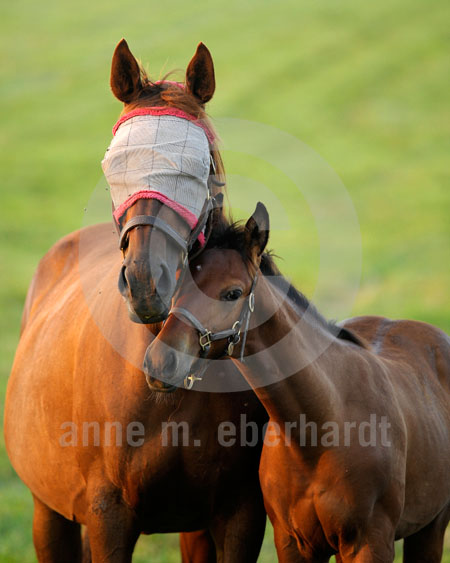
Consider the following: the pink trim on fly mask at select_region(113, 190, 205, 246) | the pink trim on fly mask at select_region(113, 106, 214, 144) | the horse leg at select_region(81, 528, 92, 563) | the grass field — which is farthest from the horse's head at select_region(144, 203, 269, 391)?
the grass field

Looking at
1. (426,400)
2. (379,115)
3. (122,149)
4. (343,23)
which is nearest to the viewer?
(122,149)

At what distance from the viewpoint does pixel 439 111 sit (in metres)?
24.2

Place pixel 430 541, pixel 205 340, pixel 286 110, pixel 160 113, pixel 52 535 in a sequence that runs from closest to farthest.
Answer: pixel 205 340
pixel 160 113
pixel 430 541
pixel 52 535
pixel 286 110

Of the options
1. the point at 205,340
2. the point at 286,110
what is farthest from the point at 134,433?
the point at 286,110

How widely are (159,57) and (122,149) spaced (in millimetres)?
20545

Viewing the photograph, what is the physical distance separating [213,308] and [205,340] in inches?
5.0

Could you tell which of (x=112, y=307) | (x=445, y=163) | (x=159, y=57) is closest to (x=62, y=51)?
(x=159, y=57)

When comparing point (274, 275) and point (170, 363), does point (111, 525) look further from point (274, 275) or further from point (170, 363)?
point (274, 275)

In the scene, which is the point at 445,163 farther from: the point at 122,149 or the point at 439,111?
the point at 122,149

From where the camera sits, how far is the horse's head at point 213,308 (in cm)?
310

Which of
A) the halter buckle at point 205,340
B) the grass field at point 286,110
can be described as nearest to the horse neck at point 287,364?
the halter buckle at point 205,340

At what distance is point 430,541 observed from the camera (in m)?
4.38

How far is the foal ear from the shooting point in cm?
→ 329

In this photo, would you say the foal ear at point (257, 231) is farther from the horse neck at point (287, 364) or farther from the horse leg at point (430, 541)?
the horse leg at point (430, 541)
